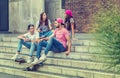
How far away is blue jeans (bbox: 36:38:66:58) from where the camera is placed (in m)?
9.05

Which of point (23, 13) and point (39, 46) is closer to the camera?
point (39, 46)

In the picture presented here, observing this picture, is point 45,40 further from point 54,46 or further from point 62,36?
point 62,36

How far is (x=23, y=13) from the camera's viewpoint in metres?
16.2

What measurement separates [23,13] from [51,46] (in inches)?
289

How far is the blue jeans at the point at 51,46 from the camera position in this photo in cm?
905

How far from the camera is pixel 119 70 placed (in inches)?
207

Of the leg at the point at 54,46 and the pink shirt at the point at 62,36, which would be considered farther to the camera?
the pink shirt at the point at 62,36

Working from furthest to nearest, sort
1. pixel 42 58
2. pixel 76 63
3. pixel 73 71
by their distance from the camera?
1. pixel 42 58
2. pixel 76 63
3. pixel 73 71

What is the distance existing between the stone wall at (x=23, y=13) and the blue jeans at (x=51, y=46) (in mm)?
6126

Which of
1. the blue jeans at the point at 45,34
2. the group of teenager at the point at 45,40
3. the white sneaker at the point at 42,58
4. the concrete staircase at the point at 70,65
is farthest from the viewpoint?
the blue jeans at the point at 45,34

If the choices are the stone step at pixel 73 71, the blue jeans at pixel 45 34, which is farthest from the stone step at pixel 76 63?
the blue jeans at pixel 45 34

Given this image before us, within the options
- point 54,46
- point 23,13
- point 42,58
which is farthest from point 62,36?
point 23,13

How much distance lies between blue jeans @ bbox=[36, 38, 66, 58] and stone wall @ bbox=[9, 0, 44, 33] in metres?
6.13

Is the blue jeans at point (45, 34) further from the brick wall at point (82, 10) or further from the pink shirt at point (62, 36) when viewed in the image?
the brick wall at point (82, 10)
